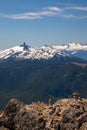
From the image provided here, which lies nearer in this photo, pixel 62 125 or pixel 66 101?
pixel 62 125

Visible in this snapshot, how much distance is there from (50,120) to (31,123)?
302 cm

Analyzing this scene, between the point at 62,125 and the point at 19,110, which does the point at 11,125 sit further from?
the point at 62,125

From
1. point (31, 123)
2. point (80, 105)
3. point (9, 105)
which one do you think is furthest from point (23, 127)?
point (80, 105)

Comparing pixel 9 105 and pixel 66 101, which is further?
pixel 66 101

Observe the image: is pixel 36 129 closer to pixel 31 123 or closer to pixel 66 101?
pixel 31 123

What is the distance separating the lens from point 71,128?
130ft

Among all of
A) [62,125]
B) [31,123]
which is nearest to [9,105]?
[31,123]

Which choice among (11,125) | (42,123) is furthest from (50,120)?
(11,125)

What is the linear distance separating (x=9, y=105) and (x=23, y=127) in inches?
157

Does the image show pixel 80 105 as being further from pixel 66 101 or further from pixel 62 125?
pixel 66 101

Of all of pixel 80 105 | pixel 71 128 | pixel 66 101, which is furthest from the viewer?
pixel 66 101

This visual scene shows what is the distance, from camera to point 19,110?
4403cm

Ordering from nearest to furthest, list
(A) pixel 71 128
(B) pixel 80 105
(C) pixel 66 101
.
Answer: (A) pixel 71 128, (B) pixel 80 105, (C) pixel 66 101

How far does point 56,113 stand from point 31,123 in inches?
205
